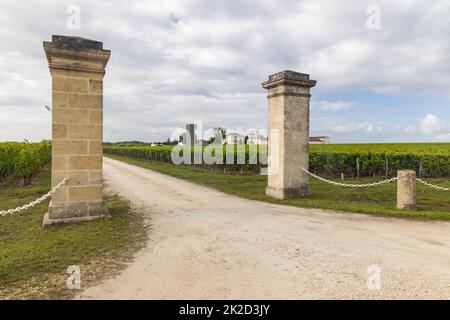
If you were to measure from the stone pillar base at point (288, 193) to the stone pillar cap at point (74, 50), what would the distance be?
217 inches

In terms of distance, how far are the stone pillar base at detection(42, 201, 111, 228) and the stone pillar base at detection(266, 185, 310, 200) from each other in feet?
15.2

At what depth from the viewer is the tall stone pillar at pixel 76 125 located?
5.95 m

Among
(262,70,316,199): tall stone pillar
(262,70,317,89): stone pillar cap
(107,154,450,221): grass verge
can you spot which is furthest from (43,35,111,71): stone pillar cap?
(107,154,450,221): grass verge

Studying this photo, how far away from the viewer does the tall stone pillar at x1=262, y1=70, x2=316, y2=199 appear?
8758 mm

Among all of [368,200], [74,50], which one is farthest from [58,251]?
[368,200]

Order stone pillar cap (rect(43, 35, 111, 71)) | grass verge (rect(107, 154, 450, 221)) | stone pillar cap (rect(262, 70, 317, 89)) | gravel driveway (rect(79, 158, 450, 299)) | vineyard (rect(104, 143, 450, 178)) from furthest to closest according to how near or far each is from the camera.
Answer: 1. vineyard (rect(104, 143, 450, 178))
2. stone pillar cap (rect(262, 70, 317, 89))
3. grass verge (rect(107, 154, 450, 221))
4. stone pillar cap (rect(43, 35, 111, 71))
5. gravel driveway (rect(79, 158, 450, 299))

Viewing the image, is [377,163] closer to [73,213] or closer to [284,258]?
[284,258]

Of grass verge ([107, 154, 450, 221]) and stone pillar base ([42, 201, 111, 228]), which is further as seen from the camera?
grass verge ([107, 154, 450, 221])

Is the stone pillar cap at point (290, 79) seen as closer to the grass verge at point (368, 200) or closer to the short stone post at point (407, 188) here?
the grass verge at point (368, 200)

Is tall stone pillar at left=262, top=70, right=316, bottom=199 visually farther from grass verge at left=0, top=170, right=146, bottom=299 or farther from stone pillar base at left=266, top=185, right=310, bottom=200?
grass verge at left=0, top=170, right=146, bottom=299

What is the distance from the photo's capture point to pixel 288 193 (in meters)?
8.83

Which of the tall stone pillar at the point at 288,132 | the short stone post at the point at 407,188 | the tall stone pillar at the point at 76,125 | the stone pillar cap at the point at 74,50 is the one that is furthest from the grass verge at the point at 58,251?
the short stone post at the point at 407,188
